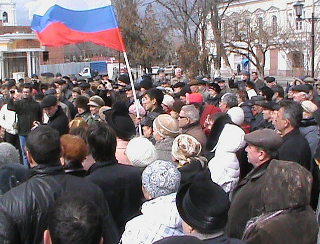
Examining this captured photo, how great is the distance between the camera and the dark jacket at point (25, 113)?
31.2 feet

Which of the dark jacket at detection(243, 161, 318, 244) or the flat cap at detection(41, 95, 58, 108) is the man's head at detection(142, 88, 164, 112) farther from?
the dark jacket at detection(243, 161, 318, 244)

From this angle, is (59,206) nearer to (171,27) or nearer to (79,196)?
(79,196)

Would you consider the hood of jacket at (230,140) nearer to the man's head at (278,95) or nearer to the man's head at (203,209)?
the man's head at (203,209)

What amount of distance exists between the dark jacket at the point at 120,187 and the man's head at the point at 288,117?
77.1 inches

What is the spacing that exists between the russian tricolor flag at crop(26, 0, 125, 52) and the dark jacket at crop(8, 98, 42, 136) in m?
2.27

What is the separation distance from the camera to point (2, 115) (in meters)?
9.70

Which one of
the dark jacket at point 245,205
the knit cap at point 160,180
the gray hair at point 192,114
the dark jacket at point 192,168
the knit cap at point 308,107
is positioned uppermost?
the knit cap at point 308,107

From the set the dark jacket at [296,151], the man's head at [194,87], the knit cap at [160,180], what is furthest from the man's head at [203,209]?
the man's head at [194,87]

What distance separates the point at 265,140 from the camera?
4.40 m

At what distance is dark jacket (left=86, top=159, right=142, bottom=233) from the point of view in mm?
4262

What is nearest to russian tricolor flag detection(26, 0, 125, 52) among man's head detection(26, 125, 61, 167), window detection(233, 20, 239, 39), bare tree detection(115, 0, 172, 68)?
man's head detection(26, 125, 61, 167)

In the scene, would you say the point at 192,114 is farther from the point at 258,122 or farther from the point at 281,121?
the point at 258,122

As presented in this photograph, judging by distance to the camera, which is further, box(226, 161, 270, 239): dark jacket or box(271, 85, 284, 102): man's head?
box(271, 85, 284, 102): man's head

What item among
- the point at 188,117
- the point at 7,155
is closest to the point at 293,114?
the point at 188,117
